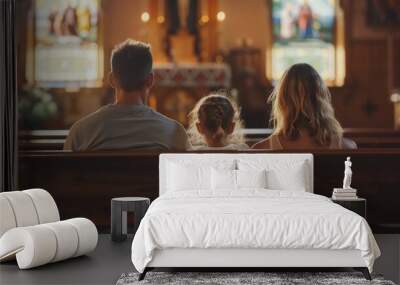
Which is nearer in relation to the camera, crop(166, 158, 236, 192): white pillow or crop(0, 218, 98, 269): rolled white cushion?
crop(0, 218, 98, 269): rolled white cushion

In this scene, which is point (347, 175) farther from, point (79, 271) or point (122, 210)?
point (79, 271)

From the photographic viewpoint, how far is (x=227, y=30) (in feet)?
28.9

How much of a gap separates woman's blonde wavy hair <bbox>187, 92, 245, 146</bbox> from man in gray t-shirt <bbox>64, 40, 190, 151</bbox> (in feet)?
0.41

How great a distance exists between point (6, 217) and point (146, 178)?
2.48 metres

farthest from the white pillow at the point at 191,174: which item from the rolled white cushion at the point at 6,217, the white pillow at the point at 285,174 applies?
the rolled white cushion at the point at 6,217

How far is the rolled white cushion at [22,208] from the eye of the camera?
6.67 m

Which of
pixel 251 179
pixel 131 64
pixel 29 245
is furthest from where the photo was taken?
pixel 131 64

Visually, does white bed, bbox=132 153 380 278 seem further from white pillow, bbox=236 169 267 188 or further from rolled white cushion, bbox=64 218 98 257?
white pillow, bbox=236 169 267 188

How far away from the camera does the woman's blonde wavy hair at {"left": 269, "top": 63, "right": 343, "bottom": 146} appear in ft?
28.8

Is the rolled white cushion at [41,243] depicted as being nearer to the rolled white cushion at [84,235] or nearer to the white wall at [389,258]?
the rolled white cushion at [84,235]

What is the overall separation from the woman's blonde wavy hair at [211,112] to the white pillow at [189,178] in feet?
2.07

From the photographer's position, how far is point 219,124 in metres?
8.82

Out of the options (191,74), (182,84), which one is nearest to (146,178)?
(182,84)

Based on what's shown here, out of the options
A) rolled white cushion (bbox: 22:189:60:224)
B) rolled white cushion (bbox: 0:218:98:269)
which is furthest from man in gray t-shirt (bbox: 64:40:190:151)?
rolled white cushion (bbox: 0:218:98:269)
